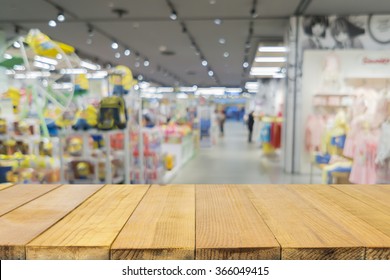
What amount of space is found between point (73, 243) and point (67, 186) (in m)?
0.50

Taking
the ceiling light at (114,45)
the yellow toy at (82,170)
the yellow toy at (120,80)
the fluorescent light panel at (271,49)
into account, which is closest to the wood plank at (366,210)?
the yellow toy at (82,170)

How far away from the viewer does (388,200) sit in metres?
0.96

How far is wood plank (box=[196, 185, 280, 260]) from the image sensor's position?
24.5 inches

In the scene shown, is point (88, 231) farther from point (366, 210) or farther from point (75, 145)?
point (75, 145)

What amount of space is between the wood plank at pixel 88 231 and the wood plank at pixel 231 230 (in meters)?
0.17


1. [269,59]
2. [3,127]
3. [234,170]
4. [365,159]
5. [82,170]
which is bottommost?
[234,170]

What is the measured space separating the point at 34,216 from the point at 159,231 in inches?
12.0

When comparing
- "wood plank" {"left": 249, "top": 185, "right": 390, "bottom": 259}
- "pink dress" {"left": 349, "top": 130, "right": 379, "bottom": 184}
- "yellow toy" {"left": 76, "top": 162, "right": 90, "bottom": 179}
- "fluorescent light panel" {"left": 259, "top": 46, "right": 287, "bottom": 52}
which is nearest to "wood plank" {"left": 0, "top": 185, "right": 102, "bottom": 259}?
"wood plank" {"left": 249, "top": 185, "right": 390, "bottom": 259}

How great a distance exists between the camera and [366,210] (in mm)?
858

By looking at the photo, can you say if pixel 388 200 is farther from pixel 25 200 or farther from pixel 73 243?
pixel 25 200

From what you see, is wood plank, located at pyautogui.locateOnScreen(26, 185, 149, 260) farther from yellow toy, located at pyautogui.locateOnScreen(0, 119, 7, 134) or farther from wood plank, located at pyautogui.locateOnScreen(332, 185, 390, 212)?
yellow toy, located at pyautogui.locateOnScreen(0, 119, 7, 134)

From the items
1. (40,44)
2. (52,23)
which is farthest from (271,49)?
(40,44)

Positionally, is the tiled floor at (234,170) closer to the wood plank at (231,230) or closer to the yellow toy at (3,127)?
the yellow toy at (3,127)

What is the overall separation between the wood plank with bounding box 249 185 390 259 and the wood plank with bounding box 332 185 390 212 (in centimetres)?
11
